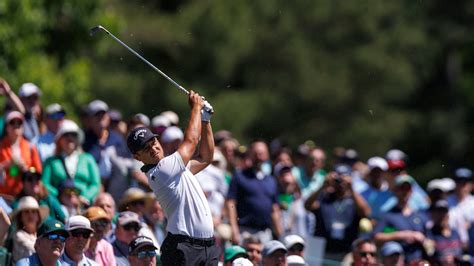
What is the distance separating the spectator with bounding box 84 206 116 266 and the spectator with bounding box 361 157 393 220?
5.56 m

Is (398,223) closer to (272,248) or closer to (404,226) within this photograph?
(404,226)

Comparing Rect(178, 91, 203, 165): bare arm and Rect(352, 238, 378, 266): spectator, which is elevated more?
Rect(352, 238, 378, 266): spectator

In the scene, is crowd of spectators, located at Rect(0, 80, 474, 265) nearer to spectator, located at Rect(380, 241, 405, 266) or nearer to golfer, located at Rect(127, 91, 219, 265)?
spectator, located at Rect(380, 241, 405, 266)

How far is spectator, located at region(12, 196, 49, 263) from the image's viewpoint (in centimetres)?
1366

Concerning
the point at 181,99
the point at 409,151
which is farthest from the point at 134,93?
the point at 409,151

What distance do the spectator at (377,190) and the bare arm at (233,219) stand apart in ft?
7.68

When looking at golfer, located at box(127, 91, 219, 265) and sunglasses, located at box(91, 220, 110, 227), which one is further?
sunglasses, located at box(91, 220, 110, 227)

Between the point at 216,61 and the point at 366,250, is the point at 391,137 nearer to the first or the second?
the point at 216,61

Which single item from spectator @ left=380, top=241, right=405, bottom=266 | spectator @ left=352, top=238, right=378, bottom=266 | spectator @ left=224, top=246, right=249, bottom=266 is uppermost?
spectator @ left=380, top=241, right=405, bottom=266

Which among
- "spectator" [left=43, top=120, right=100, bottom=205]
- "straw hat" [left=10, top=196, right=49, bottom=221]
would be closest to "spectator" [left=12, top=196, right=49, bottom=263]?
"straw hat" [left=10, top=196, right=49, bottom=221]

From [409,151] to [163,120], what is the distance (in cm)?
3103

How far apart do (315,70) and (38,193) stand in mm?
28931

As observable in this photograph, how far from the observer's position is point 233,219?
17000 millimetres

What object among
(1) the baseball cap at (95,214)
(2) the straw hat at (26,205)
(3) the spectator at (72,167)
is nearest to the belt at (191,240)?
(1) the baseball cap at (95,214)
